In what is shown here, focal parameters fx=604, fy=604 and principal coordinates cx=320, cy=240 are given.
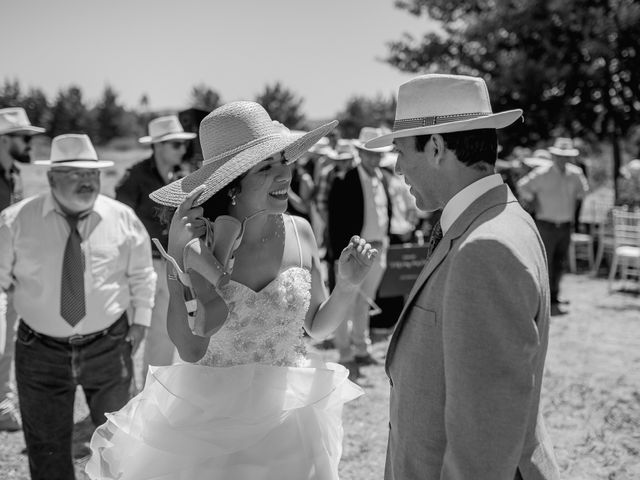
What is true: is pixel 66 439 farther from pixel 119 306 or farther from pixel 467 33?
pixel 467 33

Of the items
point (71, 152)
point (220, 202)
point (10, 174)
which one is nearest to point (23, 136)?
point (10, 174)

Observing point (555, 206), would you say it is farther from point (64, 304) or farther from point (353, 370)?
point (64, 304)

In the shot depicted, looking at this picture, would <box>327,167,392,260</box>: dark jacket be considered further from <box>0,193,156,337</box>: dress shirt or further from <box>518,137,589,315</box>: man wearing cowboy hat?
<box>518,137,589,315</box>: man wearing cowboy hat

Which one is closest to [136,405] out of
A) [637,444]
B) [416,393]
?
[416,393]

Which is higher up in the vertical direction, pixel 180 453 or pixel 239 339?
pixel 239 339

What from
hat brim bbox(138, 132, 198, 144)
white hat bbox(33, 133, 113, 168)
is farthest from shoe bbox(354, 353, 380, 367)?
white hat bbox(33, 133, 113, 168)

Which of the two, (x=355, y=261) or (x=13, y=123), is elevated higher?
(x=13, y=123)

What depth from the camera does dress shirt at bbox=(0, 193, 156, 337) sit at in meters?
3.36

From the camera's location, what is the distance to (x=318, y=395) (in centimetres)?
230

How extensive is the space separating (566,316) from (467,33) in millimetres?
Result: 8312

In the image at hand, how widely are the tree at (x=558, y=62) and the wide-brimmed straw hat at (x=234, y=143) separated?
468 inches

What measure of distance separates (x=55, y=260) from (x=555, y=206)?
7.01 meters

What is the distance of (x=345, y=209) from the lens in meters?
6.39

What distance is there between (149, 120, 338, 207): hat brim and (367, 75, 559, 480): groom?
0.46 meters
